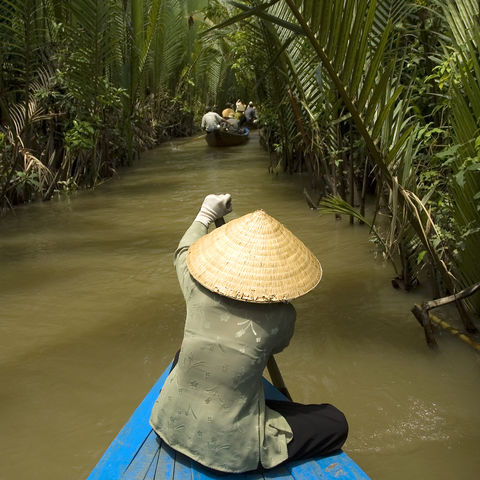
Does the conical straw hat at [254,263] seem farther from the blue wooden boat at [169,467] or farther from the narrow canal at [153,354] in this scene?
the narrow canal at [153,354]

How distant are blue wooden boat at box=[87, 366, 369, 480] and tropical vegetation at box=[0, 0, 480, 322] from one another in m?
1.31

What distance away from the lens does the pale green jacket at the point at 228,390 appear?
175 centimetres

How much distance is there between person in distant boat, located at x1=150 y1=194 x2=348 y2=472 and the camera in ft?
5.74

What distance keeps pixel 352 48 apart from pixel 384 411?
5.56 feet

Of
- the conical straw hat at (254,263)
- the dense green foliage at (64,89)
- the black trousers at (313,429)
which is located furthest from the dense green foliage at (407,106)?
the dense green foliage at (64,89)

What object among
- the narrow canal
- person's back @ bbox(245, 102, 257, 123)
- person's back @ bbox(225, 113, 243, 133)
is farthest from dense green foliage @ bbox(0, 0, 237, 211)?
person's back @ bbox(245, 102, 257, 123)

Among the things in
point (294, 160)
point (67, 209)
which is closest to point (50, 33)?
point (67, 209)

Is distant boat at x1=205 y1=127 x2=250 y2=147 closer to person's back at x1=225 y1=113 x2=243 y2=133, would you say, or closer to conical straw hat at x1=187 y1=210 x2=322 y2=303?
person's back at x1=225 y1=113 x2=243 y2=133

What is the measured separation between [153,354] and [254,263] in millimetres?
1719

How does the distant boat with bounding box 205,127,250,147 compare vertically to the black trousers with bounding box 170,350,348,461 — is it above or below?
below

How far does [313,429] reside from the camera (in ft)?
6.17

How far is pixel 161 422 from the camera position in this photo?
6.07 ft

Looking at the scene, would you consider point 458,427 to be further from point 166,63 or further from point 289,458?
point 166,63

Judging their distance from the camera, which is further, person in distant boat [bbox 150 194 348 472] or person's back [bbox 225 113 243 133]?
person's back [bbox 225 113 243 133]
